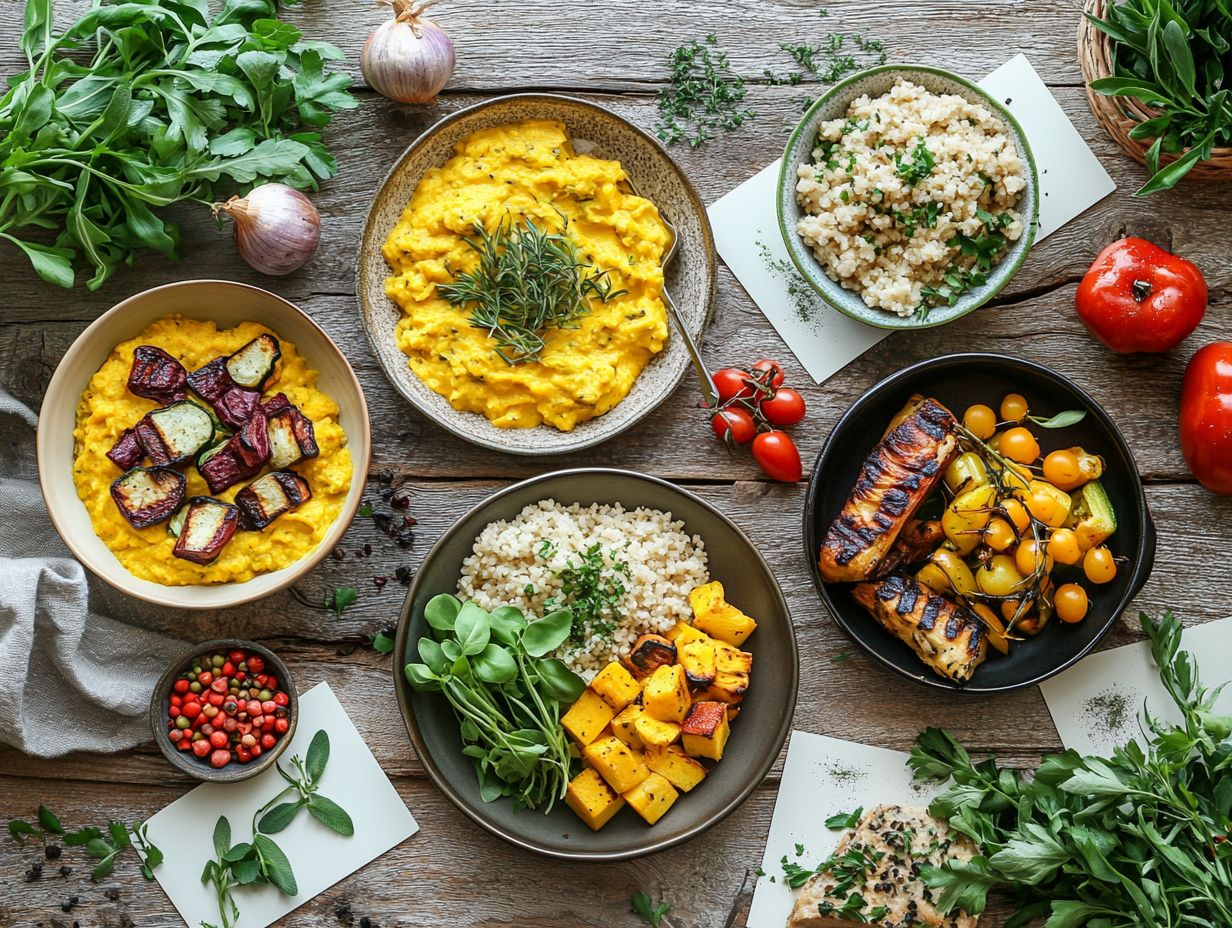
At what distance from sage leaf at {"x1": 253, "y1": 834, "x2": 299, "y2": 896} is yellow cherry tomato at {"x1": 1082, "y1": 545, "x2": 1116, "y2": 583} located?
2.35 meters

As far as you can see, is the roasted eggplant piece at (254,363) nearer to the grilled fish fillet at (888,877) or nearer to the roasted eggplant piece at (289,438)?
the roasted eggplant piece at (289,438)

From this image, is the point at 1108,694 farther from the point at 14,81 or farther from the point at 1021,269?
the point at 14,81

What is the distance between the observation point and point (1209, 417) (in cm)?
260

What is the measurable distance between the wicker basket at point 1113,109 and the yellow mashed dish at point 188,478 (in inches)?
88.6

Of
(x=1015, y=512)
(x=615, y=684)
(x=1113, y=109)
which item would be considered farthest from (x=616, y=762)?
(x=1113, y=109)

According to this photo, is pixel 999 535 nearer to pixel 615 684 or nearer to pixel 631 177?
pixel 615 684

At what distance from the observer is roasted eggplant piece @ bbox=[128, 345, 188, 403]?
2.46 m

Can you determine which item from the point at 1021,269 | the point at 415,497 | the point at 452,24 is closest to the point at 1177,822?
the point at 1021,269

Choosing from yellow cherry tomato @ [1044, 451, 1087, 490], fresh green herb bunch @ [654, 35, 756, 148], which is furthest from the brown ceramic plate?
fresh green herb bunch @ [654, 35, 756, 148]

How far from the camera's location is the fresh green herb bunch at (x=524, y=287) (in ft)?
8.34

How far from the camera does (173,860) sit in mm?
2680

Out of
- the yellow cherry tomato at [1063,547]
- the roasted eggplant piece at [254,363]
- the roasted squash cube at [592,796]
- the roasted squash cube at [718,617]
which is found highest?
the roasted eggplant piece at [254,363]

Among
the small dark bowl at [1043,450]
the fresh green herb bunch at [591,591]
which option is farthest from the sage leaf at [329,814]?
the small dark bowl at [1043,450]

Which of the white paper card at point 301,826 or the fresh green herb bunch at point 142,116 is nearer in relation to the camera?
the fresh green herb bunch at point 142,116
